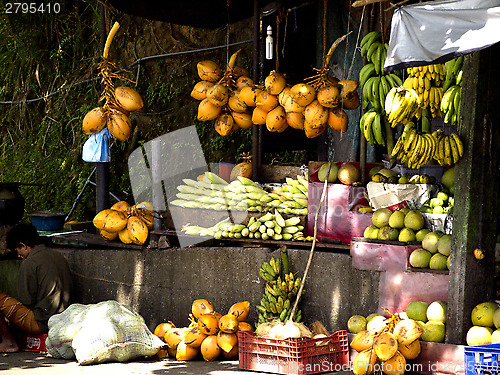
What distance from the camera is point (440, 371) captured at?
18.6 feet

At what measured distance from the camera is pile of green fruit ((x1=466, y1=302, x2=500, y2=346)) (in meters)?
5.45

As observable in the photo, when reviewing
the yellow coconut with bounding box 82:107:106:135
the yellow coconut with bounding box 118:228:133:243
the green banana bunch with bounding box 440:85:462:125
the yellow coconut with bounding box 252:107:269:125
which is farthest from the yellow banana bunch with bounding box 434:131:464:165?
the yellow coconut with bounding box 82:107:106:135

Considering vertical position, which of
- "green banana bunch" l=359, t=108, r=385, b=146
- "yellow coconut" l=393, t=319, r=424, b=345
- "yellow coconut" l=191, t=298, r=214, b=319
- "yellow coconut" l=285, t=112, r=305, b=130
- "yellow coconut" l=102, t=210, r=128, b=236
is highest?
"yellow coconut" l=285, t=112, r=305, b=130

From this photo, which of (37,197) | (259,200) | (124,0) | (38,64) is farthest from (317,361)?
(38,64)

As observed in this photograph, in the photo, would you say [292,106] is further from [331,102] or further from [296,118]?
[331,102]

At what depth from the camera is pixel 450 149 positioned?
567cm

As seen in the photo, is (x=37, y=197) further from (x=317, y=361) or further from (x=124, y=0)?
(x=317, y=361)

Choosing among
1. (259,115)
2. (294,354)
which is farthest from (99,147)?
(294,354)

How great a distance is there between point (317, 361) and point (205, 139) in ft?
19.0

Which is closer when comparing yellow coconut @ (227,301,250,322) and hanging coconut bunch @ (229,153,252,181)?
yellow coconut @ (227,301,250,322)

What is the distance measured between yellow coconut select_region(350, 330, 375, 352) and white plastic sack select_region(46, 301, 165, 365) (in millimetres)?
1960

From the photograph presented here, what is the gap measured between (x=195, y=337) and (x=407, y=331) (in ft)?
6.74

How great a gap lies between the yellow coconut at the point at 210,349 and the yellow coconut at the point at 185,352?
0.09 metres

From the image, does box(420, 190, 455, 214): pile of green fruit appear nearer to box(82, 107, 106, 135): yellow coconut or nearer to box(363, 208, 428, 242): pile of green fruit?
box(363, 208, 428, 242): pile of green fruit
